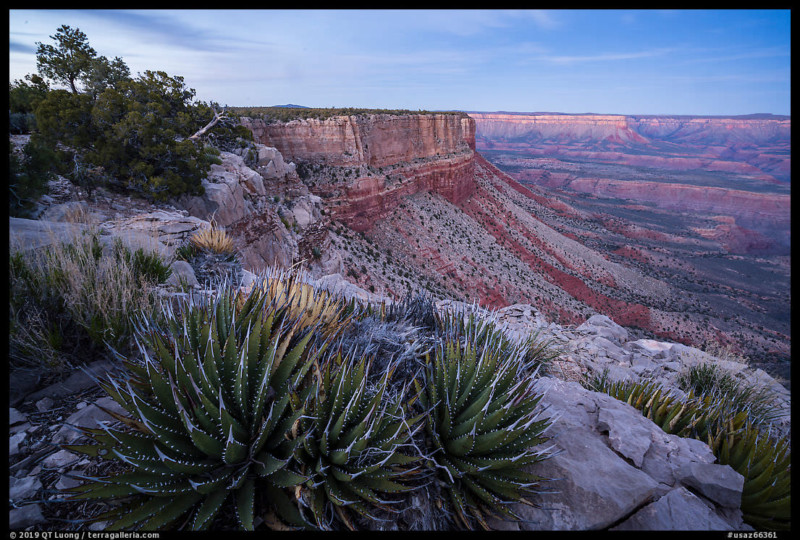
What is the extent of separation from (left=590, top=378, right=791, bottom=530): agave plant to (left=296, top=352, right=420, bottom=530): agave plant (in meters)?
2.33

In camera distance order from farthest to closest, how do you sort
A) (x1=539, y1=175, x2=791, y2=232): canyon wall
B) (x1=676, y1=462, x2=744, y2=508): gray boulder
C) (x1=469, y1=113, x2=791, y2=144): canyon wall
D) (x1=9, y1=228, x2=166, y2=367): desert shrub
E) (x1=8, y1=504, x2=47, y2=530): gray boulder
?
1. (x1=469, y1=113, x2=791, y2=144): canyon wall
2. (x1=539, y1=175, x2=791, y2=232): canyon wall
3. (x1=9, y1=228, x2=166, y2=367): desert shrub
4. (x1=676, y1=462, x2=744, y2=508): gray boulder
5. (x1=8, y1=504, x2=47, y2=530): gray boulder

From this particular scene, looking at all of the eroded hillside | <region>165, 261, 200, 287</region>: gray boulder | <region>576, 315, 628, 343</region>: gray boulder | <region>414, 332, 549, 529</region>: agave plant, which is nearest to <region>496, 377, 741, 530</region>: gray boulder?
<region>414, 332, 549, 529</region>: agave plant

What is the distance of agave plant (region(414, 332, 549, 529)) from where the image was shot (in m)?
1.86

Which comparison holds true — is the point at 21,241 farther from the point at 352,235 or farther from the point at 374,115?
the point at 374,115

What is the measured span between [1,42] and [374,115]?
25.8 m

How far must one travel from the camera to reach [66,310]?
2787mm

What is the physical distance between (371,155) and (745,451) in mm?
26247

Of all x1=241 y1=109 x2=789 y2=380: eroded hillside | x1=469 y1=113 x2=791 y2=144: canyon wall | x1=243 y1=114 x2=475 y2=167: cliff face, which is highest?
x1=469 y1=113 x2=791 y2=144: canyon wall

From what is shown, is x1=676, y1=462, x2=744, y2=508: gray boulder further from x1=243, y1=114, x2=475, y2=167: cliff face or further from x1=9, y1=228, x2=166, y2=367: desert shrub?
x1=243, y1=114, x2=475, y2=167: cliff face

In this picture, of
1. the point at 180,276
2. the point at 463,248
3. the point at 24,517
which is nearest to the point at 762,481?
the point at 24,517

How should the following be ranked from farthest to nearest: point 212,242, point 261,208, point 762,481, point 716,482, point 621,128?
point 621,128
point 261,208
point 212,242
point 762,481
point 716,482

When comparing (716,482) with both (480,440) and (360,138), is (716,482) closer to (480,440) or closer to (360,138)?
(480,440)

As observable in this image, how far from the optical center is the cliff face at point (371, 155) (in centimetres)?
2245

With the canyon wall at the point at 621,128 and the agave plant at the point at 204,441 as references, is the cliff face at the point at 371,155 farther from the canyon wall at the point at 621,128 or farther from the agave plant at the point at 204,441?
the canyon wall at the point at 621,128
